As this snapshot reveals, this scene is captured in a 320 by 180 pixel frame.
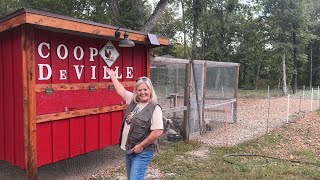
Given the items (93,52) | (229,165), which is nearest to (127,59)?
(93,52)

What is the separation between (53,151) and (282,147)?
4939 mm

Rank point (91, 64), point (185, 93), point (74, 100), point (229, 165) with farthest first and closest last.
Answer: point (185, 93), point (229, 165), point (91, 64), point (74, 100)

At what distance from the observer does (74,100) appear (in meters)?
4.71

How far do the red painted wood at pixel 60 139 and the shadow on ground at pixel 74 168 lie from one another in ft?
1.69

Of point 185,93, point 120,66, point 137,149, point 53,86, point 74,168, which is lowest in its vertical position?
point 74,168

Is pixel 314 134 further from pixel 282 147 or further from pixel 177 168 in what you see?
pixel 177 168

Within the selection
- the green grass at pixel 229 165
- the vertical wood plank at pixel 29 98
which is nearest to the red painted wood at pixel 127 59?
the green grass at pixel 229 165

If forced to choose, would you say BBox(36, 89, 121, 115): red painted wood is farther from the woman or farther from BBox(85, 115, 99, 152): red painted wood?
the woman

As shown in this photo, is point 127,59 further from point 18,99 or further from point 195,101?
point 195,101

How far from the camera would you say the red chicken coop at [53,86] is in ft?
12.9

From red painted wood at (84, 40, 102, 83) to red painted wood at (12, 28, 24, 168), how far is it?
108cm

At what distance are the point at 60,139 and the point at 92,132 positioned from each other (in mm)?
658

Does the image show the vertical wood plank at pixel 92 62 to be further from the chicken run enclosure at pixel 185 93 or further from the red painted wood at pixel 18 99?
the chicken run enclosure at pixel 185 93

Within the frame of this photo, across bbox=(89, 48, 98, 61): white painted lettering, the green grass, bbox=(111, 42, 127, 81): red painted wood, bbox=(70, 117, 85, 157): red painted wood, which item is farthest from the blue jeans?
bbox=(111, 42, 127, 81): red painted wood
